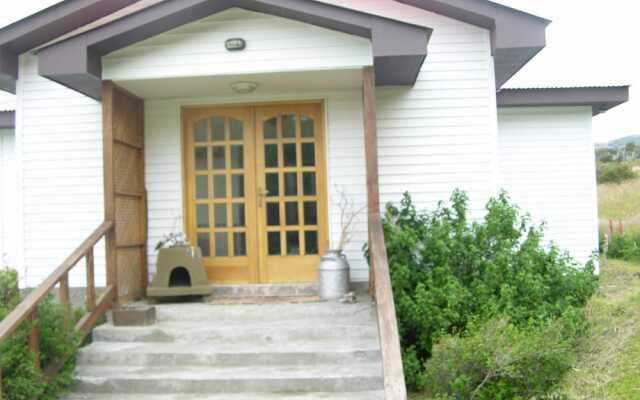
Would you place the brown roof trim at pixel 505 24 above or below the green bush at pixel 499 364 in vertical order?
above

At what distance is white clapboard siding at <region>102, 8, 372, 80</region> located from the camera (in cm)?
622

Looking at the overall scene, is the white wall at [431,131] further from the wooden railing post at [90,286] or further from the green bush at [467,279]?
the wooden railing post at [90,286]

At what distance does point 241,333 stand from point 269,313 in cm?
51

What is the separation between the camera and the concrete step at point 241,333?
5734mm

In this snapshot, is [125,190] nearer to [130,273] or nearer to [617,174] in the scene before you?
[130,273]

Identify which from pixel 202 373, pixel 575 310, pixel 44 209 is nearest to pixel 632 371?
pixel 575 310

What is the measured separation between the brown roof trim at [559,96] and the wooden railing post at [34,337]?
6.97 metres

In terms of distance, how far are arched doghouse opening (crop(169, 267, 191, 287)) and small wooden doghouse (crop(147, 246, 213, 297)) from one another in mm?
91

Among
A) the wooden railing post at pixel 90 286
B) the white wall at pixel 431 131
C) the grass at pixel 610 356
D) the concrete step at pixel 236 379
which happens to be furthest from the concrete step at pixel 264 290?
the grass at pixel 610 356

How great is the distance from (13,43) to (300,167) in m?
3.25

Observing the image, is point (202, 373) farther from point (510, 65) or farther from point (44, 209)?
point (510, 65)

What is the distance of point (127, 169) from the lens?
700 centimetres

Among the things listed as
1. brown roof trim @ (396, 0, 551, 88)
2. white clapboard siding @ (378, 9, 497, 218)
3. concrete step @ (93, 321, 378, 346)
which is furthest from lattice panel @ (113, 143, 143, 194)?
brown roof trim @ (396, 0, 551, 88)

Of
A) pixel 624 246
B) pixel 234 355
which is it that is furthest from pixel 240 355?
pixel 624 246
